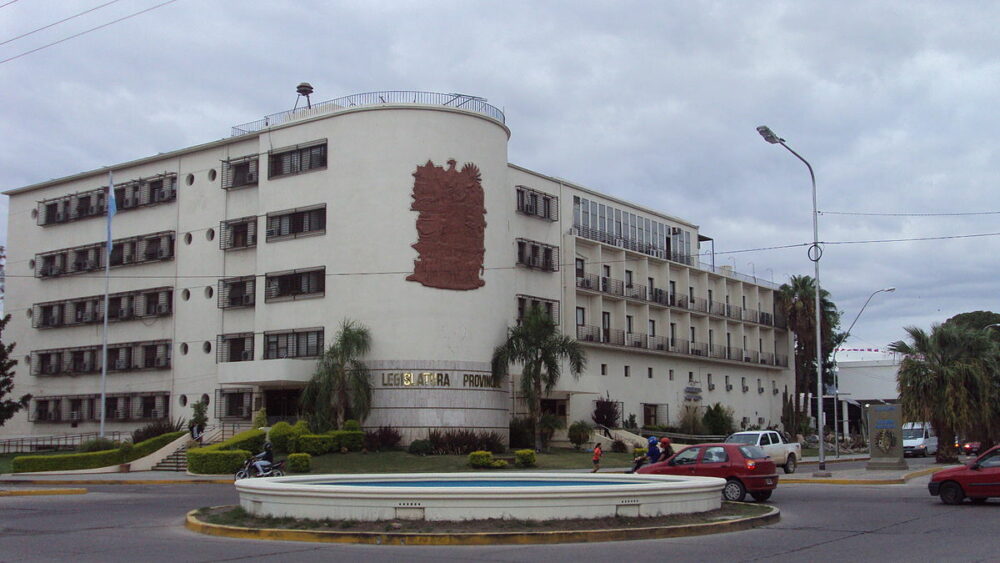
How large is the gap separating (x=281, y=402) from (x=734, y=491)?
1313 inches

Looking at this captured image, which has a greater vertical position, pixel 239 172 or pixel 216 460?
pixel 239 172

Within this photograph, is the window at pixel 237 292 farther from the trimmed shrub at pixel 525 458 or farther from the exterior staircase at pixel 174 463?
the trimmed shrub at pixel 525 458

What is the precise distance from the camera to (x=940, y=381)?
42.8 meters

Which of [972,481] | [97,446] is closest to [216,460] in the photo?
[97,446]

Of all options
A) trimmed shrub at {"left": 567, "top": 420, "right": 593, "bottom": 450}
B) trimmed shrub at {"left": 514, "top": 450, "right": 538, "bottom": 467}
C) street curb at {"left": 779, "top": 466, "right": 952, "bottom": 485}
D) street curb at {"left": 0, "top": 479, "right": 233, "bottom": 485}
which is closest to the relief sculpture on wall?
trimmed shrub at {"left": 567, "top": 420, "right": 593, "bottom": 450}

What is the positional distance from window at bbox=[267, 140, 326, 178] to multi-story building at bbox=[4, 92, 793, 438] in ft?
0.42

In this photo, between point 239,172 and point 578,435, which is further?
point 239,172

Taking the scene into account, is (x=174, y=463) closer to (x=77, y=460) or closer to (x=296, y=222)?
(x=77, y=460)

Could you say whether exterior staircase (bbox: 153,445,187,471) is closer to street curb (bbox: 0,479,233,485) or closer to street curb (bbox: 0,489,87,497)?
street curb (bbox: 0,479,233,485)

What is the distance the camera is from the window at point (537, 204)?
188 feet

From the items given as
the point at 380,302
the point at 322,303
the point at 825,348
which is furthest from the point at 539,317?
the point at 825,348

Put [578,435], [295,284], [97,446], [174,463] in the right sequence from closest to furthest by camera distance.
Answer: [97,446] < [174,463] < [295,284] < [578,435]

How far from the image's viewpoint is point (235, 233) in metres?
55.2

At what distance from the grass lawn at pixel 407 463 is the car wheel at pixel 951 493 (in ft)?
66.1
